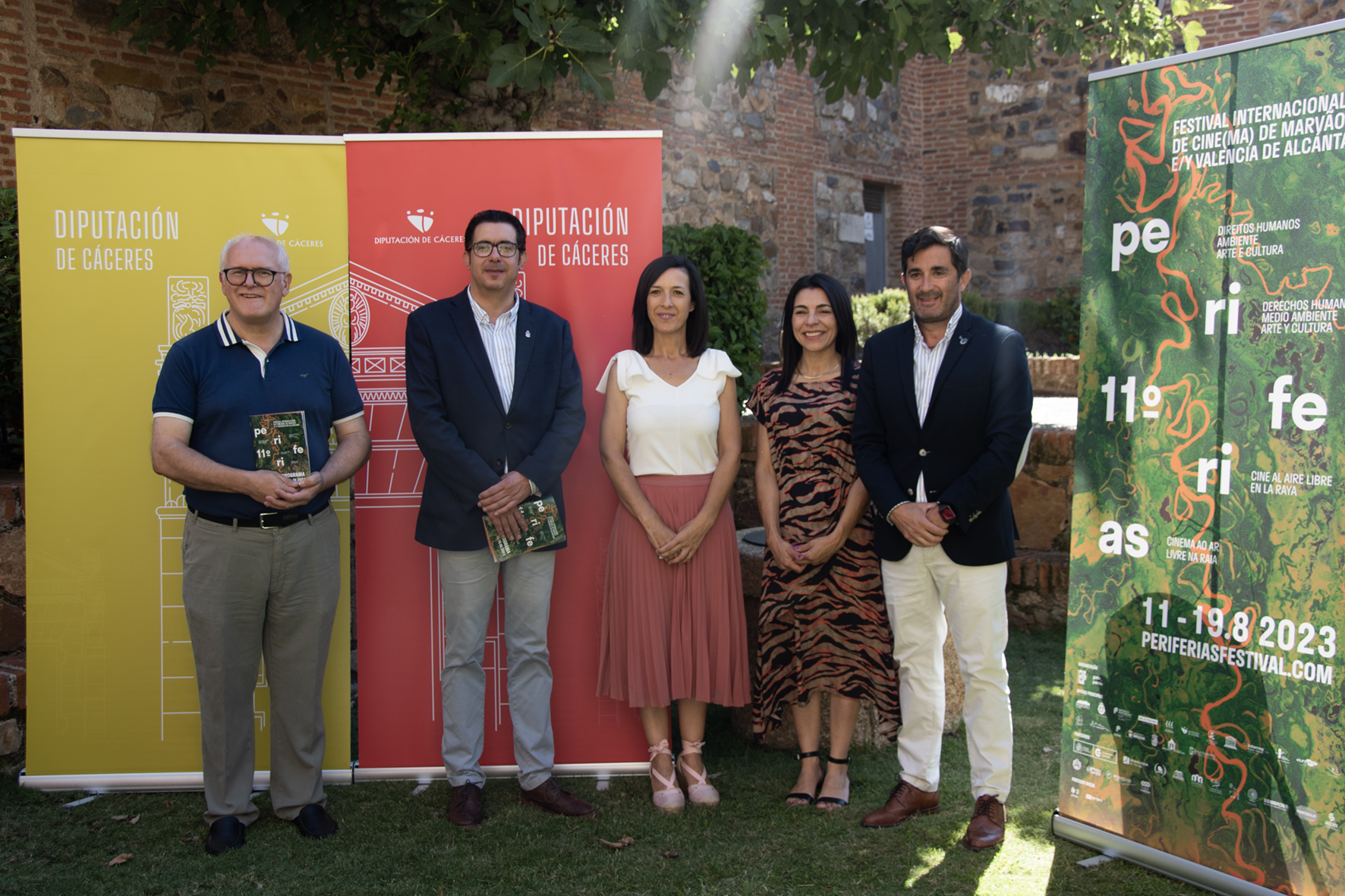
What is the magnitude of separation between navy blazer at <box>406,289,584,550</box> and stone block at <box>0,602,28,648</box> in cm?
194

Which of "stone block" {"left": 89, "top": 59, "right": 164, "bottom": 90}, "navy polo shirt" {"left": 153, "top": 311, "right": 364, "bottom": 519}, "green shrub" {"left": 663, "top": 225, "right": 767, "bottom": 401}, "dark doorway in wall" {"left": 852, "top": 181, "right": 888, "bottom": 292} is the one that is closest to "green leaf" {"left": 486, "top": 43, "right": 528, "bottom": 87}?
"navy polo shirt" {"left": 153, "top": 311, "right": 364, "bottom": 519}

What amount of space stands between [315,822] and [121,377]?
5.78 ft

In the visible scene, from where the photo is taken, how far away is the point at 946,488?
3070mm

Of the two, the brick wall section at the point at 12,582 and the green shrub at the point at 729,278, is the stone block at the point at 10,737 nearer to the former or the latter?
the brick wall section at the point at 12,582

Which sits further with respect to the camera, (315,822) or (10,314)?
(10,314)

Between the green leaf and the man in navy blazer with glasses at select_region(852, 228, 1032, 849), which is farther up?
the green leaf

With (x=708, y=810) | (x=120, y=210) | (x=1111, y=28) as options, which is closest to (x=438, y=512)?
(x=708, y=810)

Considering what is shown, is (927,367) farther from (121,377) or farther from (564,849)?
(121,377)

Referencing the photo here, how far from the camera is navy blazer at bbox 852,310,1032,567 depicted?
296 centimetres

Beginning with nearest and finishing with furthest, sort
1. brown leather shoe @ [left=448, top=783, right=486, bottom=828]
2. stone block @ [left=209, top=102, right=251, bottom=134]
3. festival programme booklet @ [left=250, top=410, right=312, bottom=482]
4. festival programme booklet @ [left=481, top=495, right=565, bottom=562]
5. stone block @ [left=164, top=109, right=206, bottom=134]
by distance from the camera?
festival programme booklet @ [left=250, top=410, right=312, bottom=482], festival programme booklet @ [left=481, top=495, right=565, bottom=562], brown leather shoe @ [left=448, top=783, right=486, bottom=828], stone block @ [left=164, top=109, right=206, bottom=134], stone block @ [left=209, top=102, right=251, bottom=134]

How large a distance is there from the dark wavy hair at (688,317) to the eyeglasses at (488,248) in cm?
50

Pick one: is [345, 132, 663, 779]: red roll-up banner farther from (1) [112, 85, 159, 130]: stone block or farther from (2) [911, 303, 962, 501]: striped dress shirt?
(1) [112, 85, 159, 130]: stone block

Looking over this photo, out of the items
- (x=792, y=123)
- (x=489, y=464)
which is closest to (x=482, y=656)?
(x=489, y=464)

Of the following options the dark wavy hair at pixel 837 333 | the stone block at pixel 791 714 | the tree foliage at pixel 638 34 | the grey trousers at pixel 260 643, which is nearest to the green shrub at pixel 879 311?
the tree foliage at pixel 638 34
